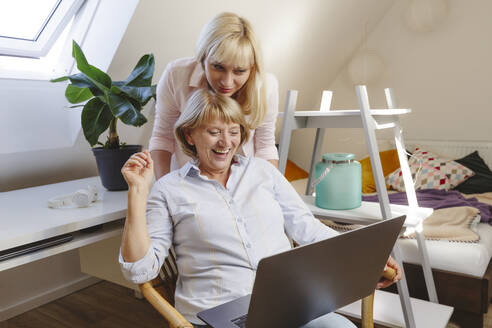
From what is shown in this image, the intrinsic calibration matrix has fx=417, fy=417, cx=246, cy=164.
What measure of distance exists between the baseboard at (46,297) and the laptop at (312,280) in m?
1.75

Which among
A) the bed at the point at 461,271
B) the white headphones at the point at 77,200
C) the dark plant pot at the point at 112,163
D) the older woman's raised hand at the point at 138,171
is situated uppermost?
the older woman's raised hand at the point at 138,171

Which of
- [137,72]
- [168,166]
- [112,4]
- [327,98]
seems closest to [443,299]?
[327,98]

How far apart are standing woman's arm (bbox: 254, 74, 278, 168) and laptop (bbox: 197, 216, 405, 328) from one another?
2.43ft

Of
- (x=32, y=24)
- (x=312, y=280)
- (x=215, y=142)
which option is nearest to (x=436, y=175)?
(x=215, y=142)

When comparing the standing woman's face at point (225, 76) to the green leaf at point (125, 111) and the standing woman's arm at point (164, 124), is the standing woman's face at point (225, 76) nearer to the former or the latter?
the standing woman's arm at point (164, 124)

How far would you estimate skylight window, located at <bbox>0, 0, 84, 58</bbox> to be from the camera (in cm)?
201

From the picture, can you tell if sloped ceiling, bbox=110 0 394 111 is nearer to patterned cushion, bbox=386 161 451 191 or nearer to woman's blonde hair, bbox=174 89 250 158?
woman's blonde hair, bbox=174 89 250 158

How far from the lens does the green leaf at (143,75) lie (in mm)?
1742

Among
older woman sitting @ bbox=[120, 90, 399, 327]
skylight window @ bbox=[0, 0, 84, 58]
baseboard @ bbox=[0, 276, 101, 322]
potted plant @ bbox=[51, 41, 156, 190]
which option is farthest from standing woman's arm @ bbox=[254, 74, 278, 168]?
baseboard @ bbox=[0, 276, 101, 322]

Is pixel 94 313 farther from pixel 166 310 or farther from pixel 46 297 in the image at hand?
pixel 166 310

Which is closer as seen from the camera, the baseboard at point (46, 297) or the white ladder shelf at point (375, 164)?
the white ladder shelf at point (375, 164)

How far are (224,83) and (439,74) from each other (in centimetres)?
286


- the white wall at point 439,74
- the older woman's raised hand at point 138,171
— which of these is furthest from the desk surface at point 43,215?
the white wall at point 439,74

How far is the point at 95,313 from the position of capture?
2.21 metres
